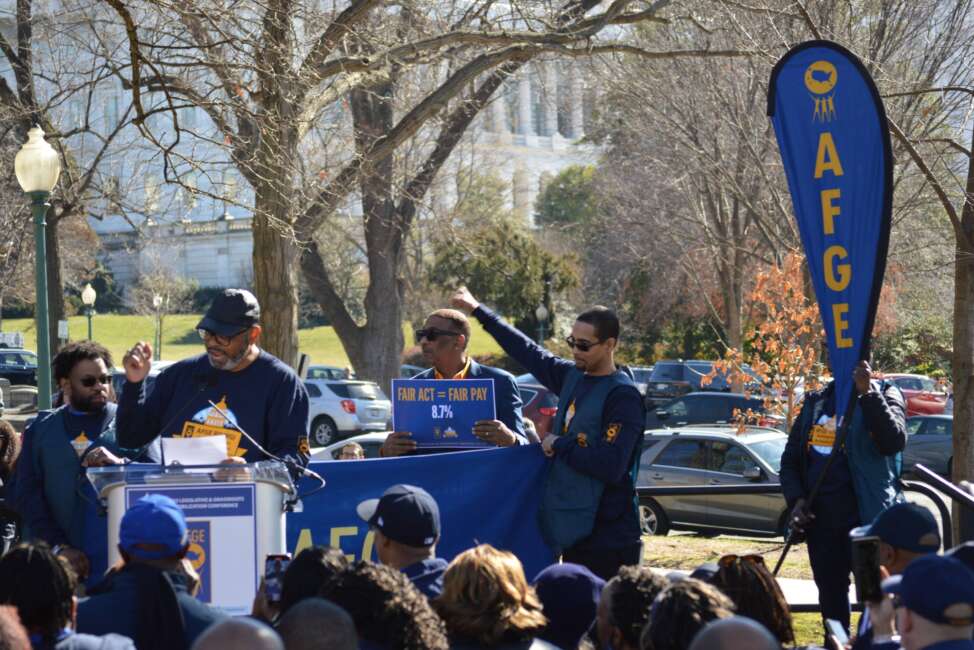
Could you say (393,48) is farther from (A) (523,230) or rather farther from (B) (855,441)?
(A) (523,230)

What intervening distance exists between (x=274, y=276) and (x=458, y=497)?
6324mm

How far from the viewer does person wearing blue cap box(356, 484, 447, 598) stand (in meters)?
4.43

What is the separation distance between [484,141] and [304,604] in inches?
1864

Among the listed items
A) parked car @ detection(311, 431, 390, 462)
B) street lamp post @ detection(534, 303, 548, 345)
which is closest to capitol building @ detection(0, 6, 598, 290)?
parked car @ detection(311, 431, 390, 462)

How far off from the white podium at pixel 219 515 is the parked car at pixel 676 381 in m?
31.8

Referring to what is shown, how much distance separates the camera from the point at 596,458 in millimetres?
5996

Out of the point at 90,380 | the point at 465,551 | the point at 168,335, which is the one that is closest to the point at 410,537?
the point at 465,551

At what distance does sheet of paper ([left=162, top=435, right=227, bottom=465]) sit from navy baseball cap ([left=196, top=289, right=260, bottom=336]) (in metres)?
0.73

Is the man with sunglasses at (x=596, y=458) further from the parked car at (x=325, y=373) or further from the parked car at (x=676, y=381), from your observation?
the parked car at (x=325, y=373)

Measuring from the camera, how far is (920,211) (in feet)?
71.0

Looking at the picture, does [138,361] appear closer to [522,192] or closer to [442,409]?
[442,409]

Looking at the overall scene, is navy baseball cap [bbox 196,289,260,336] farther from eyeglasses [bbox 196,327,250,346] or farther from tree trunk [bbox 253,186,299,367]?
tree trunk [bbox 253,186,299,367]

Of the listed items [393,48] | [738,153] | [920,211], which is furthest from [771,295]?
[393,48]

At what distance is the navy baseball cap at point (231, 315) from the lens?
5.59 metres
